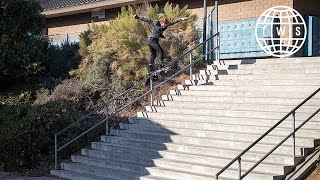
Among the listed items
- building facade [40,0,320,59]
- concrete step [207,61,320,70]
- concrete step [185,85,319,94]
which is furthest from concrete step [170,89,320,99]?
building facade [40,0,320,59]

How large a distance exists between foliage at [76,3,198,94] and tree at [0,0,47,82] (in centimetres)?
181

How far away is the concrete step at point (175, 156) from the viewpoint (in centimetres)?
800

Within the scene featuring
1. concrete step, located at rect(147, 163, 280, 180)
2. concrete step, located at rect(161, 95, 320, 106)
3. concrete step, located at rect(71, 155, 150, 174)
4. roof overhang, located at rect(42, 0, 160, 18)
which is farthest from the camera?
roof overhang, located at rect(42, 0, 160, 18)

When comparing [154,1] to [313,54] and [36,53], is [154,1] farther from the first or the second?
[313,54]

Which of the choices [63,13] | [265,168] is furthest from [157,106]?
[63,13]

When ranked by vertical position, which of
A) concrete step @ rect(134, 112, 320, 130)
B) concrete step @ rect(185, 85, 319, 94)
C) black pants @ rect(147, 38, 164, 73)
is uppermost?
black pants @ rect(147, 38, 164, 73)

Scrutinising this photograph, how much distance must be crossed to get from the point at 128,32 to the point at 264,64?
14.3 feet

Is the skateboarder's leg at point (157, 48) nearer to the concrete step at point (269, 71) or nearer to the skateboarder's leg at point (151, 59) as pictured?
the skateboarder's leg at point (151, 59)

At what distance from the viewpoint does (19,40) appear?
52.7ft

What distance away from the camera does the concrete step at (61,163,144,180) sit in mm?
9461

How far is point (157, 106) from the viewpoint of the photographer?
40.4ft

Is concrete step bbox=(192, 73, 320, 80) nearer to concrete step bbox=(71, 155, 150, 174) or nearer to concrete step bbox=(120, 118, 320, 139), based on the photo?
concrete step bbox=(120, 118, 320, 139)

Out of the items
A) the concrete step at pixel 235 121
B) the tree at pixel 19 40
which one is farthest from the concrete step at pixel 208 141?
the tree at pixel 19 40

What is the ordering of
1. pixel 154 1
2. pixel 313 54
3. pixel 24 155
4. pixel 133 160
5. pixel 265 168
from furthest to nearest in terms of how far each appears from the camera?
1. pixel 154 1
2. pixel 313 54
3. pixel 24 155
4. pixel 133 160
5. pixel 265 168
